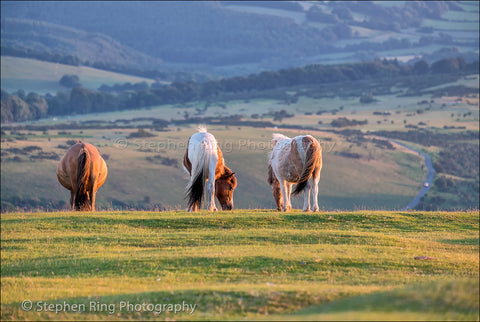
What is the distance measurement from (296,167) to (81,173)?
6.37 meters

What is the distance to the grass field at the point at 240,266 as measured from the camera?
34.5ft

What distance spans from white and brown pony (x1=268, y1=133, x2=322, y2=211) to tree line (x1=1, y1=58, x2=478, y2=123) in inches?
3575

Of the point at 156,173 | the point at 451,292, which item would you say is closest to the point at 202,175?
the point at 451,292

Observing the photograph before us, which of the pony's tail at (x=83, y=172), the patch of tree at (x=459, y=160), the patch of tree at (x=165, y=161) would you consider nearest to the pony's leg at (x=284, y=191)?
the pony's tail at (x=83, y=172)

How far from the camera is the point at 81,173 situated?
19859 mm

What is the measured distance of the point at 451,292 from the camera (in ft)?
33.1

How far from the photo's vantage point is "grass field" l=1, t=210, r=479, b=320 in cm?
1052

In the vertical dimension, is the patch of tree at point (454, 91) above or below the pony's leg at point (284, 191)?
above

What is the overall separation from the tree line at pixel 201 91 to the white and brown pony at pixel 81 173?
89.3m

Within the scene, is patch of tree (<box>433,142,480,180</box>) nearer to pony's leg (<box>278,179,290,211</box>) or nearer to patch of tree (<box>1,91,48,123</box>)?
pony's leg (<box>278,179,290,211</box>)

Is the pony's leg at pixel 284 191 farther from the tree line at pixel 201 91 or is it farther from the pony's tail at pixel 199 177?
the tree line at pixel 201 91

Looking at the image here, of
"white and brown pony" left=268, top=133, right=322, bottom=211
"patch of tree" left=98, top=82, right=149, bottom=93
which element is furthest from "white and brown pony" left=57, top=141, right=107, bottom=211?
"patch of tree" left=98, top=82, right=149, bottom=93

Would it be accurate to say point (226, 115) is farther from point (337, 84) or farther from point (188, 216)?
point (188, 216)

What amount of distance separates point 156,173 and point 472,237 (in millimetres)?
45007
